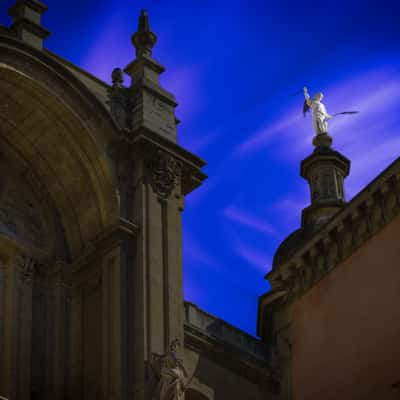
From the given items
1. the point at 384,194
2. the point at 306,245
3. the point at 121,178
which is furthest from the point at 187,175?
the point at 384,194

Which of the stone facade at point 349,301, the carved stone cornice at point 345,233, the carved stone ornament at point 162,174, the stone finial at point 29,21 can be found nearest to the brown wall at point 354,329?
the stone facade at point 349,301

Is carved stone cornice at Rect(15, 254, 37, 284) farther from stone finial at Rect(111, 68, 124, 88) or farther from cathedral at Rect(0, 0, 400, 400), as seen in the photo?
stone finial at Rect(111, 68, 124, 88)

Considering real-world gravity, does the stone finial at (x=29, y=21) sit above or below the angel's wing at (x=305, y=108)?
below

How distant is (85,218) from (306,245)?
5.13 metres

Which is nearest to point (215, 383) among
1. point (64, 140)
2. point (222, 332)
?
point (222, 332)

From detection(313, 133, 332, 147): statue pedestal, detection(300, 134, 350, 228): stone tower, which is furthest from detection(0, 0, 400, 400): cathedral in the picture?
detection(313, 133, 332, 147): statue pedestal

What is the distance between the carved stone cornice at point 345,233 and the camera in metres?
26.0

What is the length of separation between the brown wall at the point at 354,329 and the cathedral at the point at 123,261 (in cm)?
4

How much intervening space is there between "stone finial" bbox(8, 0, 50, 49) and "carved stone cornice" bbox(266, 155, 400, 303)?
7.61m

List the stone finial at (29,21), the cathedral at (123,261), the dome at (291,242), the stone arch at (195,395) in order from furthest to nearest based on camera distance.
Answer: the dome at (291,242) < the stone arch at (195,395) < the stone finial at (29,21) < the cathedral at (123,261)

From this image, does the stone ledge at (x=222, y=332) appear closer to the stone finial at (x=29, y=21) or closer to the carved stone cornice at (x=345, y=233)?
the carved stone cornice at (x=345, y=233)

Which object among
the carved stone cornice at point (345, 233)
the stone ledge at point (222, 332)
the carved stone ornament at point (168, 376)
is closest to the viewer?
the carved stone cornice at point (345, 233)

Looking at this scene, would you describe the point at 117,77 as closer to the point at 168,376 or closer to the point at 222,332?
the point at 222,332

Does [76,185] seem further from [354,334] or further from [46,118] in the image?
[354,334]
